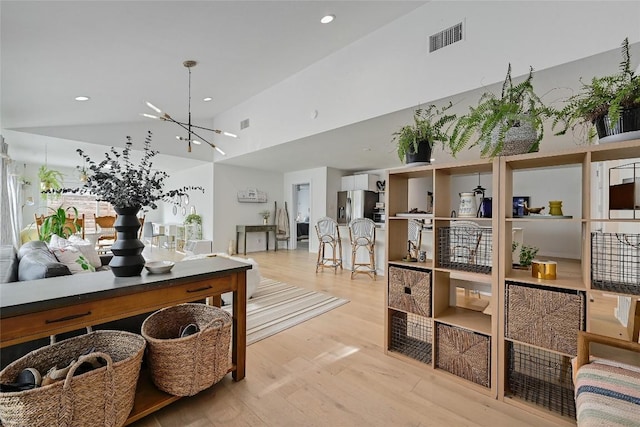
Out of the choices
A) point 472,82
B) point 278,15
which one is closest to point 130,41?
point 278,15

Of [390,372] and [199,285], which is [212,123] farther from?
[390,372]

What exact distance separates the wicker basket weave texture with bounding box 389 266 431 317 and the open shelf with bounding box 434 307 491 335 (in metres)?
0.13

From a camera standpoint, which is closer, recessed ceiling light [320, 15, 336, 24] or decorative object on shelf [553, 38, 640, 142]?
decorative object on shelf [553, 38, 640, 142]

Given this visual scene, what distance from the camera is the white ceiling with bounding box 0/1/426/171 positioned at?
2.43 metres

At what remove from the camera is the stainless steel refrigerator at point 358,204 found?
6828 mm

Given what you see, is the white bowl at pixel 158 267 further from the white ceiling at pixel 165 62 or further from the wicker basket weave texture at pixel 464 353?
the white ceiling at pixel 165 62

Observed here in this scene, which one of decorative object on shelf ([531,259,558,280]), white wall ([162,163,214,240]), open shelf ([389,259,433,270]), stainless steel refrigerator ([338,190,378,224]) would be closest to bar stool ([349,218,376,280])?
stainless steel refrigerator ([338,190,378,224])

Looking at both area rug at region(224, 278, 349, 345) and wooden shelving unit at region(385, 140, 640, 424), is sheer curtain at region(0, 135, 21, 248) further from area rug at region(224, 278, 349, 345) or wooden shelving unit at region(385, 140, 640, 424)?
wooden shelving unit at region(385, 140, 640, 424)

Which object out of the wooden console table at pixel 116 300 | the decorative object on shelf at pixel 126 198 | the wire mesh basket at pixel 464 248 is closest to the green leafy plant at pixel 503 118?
the wire mesh basket at pixel 464 248

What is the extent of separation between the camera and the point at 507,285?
1.67m

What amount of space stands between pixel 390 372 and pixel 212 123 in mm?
6590

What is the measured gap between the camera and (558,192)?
20.8 ft

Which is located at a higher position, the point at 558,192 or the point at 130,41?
the point at 130,41

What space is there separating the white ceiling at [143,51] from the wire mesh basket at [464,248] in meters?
2.63
